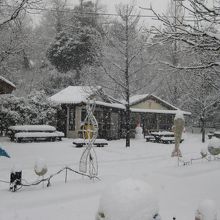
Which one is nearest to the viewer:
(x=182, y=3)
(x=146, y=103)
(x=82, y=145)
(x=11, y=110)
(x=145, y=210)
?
(x=145, y=210)

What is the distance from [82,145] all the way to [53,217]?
1442 cm

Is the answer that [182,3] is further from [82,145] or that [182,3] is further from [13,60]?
[13,60]

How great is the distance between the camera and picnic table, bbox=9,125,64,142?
23.2m

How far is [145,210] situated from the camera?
4117 mm

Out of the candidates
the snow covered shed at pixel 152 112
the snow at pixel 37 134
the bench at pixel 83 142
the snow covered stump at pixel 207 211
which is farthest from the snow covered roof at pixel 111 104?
the snow covered stump at pixel 207 211

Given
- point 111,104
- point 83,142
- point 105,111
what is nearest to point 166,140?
point 111,104

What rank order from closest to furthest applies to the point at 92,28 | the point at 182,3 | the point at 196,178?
the point at 182,3, the point at 196,178, the point at 92,28

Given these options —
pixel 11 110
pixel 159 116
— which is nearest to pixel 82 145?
pixel 11 110

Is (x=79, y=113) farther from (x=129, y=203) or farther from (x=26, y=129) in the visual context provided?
(x=129, y=203)

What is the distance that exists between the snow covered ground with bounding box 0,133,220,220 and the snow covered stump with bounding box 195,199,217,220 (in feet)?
4.35

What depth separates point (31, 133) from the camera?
23.6m

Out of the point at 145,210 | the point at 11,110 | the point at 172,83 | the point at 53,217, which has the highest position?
the point at 172,83

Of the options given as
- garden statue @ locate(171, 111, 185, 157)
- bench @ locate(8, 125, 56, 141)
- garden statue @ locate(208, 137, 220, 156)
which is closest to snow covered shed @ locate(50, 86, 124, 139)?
bench @ locate(8, 125, 56, 141)

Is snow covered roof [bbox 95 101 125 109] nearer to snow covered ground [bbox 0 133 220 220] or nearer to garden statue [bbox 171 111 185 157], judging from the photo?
snow covered ground [bbox 0 133 220 220]
